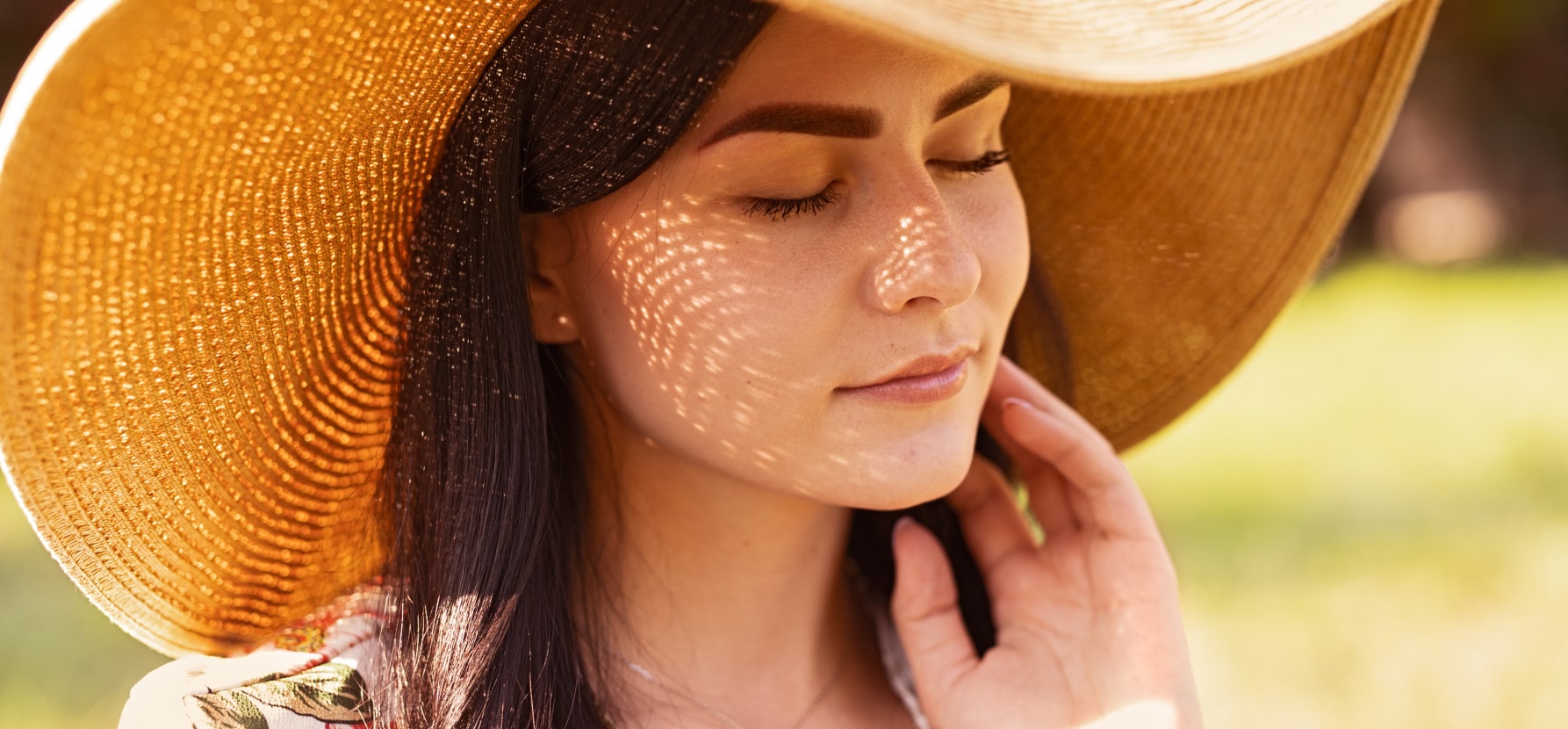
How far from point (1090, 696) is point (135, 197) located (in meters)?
1.02

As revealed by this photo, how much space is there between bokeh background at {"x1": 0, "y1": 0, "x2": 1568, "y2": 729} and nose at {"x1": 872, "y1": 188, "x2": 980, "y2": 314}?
1779mm

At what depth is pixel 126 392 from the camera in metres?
1.27

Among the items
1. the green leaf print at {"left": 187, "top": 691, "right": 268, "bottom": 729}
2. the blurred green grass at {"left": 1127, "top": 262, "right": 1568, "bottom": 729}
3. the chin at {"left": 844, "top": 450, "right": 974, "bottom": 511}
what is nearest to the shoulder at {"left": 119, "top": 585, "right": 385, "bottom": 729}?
the green leaf print at {"left": 187, "top": 691, "right": 268, "bottom": 729}

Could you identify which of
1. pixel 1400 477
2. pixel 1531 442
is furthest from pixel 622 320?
pixel 1531 442

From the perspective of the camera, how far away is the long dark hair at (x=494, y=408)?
1.27 meters

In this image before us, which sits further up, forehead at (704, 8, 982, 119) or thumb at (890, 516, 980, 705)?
forehead at (704, 8, 982, 119)

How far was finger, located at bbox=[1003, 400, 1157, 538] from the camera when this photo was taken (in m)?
1.70

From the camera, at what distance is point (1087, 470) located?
1.72 metres

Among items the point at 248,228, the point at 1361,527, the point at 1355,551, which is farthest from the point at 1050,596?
the point at 1361,527

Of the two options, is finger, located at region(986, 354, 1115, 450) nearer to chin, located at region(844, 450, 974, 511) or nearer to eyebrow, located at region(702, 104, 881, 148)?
chin, located at region(844, 450, 974, 511)

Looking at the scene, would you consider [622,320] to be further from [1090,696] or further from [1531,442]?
[1531,442]

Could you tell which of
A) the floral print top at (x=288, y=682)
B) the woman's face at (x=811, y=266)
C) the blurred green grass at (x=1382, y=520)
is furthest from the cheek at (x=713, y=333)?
the blurred green grass at (x=1382, y=520)

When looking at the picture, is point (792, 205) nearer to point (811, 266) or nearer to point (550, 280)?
point (811, 266)

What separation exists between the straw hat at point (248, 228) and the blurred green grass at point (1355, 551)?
1.51m
